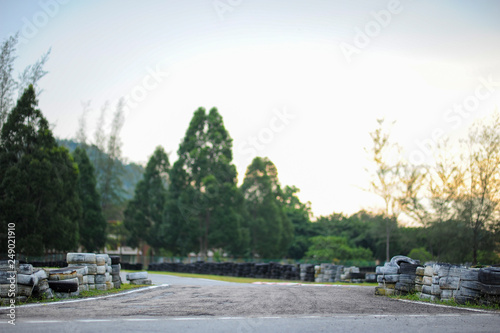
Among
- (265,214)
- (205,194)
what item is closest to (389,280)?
(205,194)

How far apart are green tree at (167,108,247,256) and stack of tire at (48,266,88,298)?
40698 mm

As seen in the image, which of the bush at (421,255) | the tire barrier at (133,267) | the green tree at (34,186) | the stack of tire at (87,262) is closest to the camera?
the stack of tire at (87,262)

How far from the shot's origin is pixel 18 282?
10266mm

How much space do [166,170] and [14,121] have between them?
25.5 metres

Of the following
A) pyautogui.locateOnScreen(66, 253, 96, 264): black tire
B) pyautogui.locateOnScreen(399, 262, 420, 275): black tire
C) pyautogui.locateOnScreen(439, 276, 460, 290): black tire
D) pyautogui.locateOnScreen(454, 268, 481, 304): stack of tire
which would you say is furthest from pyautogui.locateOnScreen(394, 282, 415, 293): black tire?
pyautogui.locateOnScreen(66, 253, 96, 264): black tire

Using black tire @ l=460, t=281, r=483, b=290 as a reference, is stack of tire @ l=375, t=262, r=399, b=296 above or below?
below

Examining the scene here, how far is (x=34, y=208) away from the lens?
36844 millimetres

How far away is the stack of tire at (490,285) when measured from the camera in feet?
33.7

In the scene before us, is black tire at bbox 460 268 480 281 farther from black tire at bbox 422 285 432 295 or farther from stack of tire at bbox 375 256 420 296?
stack of tire at bbox 375 256 420 296

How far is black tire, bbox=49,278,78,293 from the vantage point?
11516 millimetres

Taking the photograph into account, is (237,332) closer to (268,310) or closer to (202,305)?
(268,310)

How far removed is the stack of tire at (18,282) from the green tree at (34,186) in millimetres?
27747

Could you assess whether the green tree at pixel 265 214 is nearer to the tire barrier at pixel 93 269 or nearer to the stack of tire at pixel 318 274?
the stack of tire at pixel 318 274

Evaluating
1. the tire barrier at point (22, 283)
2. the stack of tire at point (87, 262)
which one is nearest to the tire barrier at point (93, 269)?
the stack of tire at point (87, 262)
